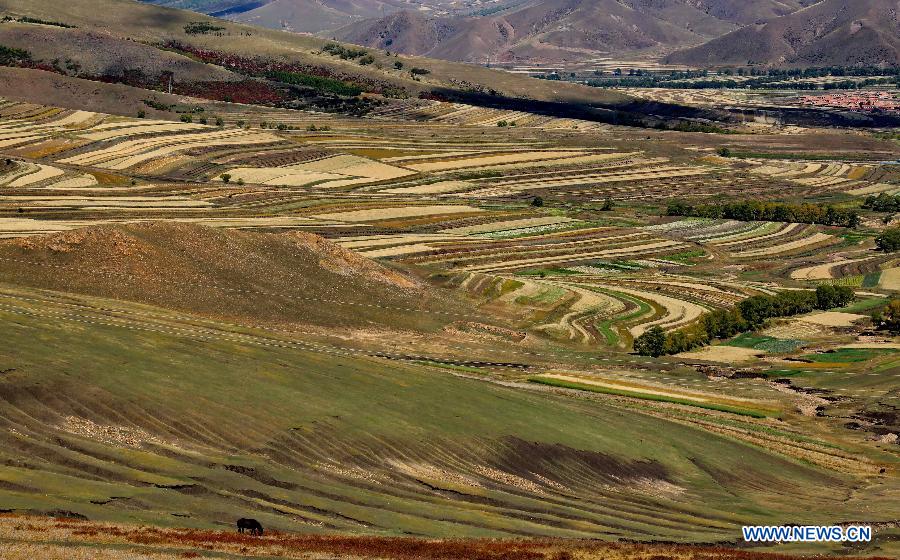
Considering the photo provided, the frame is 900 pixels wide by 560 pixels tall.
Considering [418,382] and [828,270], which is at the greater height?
[418,382]

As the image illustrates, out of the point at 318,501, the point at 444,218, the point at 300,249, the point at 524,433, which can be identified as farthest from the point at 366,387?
the point at 444,218

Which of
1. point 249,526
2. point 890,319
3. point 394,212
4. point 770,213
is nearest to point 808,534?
point 249,526

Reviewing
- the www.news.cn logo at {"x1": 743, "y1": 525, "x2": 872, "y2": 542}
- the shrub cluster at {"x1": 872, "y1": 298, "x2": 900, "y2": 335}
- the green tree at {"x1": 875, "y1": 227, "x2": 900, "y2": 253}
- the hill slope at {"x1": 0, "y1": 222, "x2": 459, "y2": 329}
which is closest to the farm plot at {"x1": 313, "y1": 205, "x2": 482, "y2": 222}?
the hill slope at {"x1": 0, "y1": 222, "x2": 459, "y2": 329}

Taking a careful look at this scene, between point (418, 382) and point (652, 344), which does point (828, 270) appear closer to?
point (652, 344)

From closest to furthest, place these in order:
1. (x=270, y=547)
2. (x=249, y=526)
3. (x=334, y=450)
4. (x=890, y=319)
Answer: (x=270, y=547)
(x=249, y=526)
(x=334, y=450)
(x=890, y=319)

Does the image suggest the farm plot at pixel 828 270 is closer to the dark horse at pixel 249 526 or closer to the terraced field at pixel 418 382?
the terraced field at pixel 418 382

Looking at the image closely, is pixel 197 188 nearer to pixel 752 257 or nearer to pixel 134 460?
pixel 752 257

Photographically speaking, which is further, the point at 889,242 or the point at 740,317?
the point at 889,242
